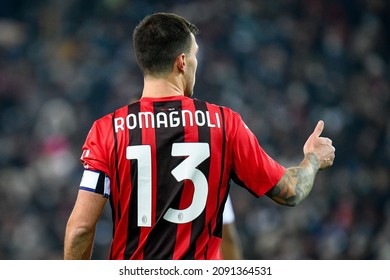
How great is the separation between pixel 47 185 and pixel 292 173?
247 inches

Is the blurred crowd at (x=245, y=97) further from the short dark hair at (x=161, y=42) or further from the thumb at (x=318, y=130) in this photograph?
the short dark hair at (x=161, y=42)

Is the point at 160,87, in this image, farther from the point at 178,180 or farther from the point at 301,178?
the point at 301,178

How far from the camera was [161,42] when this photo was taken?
297 centimetres

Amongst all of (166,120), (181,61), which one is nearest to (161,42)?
(181,61)

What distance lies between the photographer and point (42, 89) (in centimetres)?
984

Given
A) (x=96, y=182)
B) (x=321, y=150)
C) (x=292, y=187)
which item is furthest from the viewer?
(x=321, y=150)

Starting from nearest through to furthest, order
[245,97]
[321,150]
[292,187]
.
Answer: [292,187] < [321,150] < [245,97]

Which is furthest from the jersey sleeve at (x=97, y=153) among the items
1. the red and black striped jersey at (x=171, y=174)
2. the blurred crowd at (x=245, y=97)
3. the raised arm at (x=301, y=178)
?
the blurred crowd at (x=245, y=97)

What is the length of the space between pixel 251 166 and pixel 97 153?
54 cm

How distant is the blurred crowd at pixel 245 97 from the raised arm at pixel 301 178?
5.56 metres

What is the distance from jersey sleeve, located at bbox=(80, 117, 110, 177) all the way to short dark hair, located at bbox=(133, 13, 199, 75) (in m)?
0.29

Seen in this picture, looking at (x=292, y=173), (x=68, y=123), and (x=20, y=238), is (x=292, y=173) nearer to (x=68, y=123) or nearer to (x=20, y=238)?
(x=20, y=238)

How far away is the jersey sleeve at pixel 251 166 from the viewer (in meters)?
2.91
